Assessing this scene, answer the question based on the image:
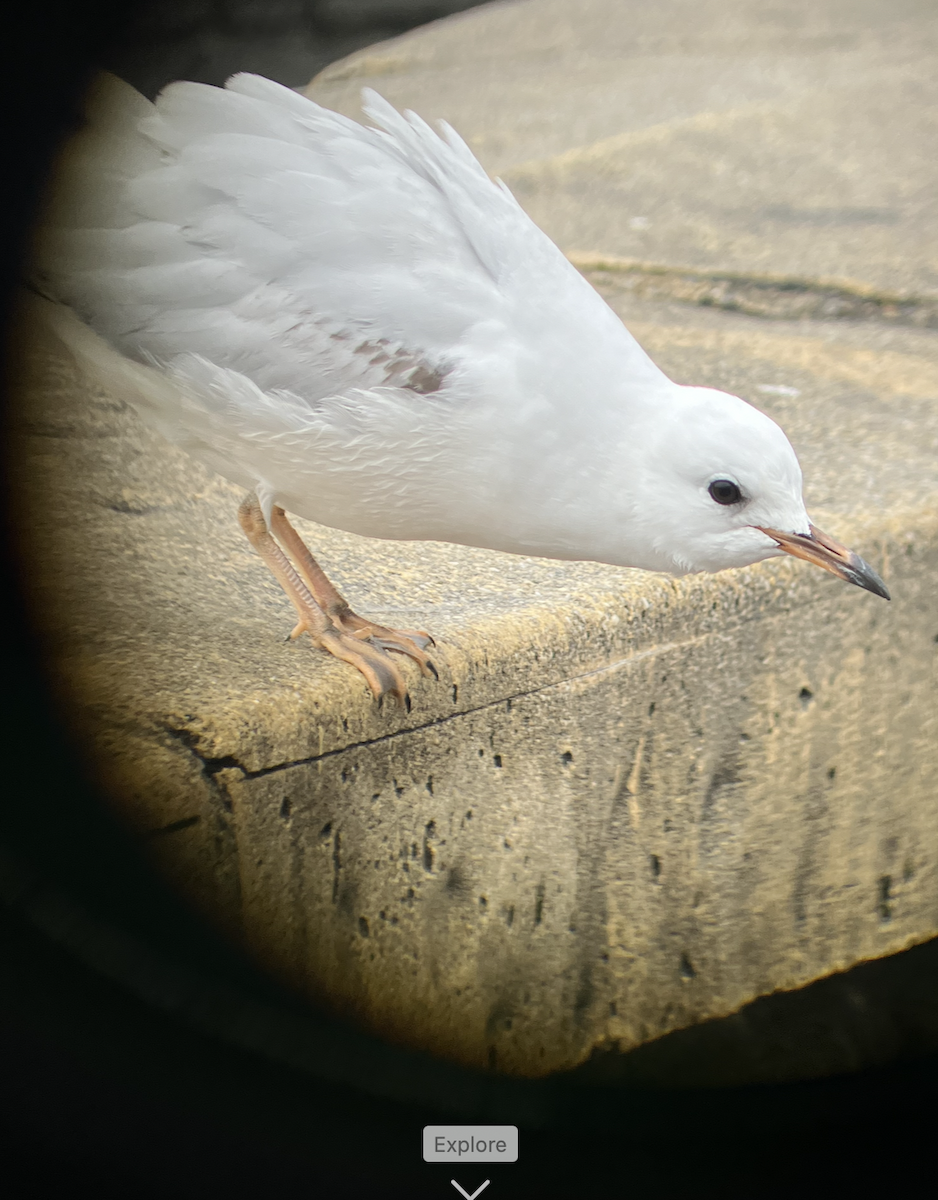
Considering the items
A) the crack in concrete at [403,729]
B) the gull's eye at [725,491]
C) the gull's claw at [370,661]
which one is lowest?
the crack in concrete at [403,729]

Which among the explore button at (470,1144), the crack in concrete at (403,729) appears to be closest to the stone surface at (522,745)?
the crack in concrete at (403,729)

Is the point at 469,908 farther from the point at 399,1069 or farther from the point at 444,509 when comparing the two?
the point at 444,509

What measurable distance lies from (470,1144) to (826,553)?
369 mm

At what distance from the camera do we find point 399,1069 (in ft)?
2.43

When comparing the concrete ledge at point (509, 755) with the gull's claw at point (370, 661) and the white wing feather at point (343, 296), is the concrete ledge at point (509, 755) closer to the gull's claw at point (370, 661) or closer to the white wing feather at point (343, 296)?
the gull's claw at point (370, 661)

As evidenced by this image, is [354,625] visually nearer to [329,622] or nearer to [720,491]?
[329,622]

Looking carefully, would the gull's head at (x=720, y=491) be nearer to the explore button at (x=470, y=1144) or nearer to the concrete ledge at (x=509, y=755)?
the concrete ledge at (x=509, y=755)

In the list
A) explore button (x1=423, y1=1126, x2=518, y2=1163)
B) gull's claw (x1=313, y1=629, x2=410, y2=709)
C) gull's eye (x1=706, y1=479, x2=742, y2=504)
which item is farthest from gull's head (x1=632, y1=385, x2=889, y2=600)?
explore button (x1=423, y1=1126, x2=518, y2=1163)

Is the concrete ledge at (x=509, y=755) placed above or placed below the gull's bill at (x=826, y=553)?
below

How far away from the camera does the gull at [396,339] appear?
584mm

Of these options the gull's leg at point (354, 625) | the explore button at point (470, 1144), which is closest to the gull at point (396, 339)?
the gull's leg at point (354, 625)

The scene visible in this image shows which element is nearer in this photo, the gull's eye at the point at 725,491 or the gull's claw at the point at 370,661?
the gull's eye at the point at 725,491

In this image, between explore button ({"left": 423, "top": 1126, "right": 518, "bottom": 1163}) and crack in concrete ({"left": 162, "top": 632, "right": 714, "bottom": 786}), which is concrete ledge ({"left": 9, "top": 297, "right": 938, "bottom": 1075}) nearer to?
crack in concrete ({"left": 162, "top": 632, "right": 714, "bottom": 786})

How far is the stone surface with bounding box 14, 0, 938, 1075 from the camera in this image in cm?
70
